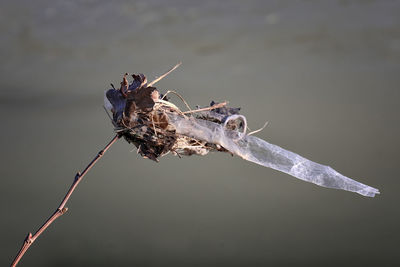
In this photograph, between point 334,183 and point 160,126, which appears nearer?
point 160,126

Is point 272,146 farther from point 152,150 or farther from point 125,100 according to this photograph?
point 125,100

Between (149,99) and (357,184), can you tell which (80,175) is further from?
(357,184)

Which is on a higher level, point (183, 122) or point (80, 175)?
point (183, 122)

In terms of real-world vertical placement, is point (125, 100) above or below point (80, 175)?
above

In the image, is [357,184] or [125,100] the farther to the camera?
[357,184]

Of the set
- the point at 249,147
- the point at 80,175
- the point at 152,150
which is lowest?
the point at 80,175

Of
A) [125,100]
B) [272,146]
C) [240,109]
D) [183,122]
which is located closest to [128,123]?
[125,100]

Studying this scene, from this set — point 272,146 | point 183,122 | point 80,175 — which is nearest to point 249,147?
point 272,146
